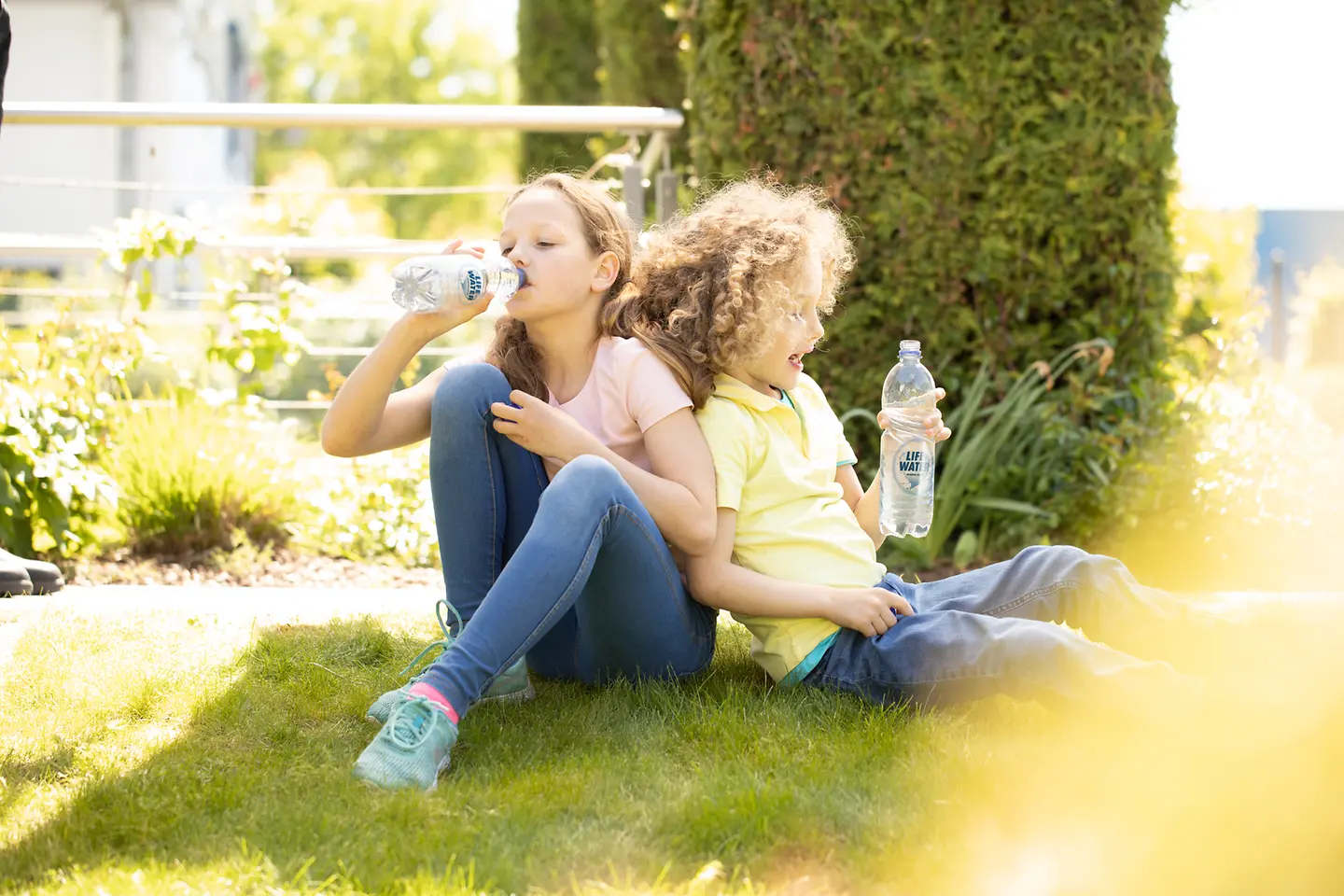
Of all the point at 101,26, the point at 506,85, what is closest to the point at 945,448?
the point at 101,26

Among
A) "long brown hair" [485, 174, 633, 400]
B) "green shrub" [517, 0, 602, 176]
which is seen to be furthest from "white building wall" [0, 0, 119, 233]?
"long brown hair" [485, 174, 633, 400]

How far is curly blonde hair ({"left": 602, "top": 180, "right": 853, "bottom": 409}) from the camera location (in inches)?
98.7

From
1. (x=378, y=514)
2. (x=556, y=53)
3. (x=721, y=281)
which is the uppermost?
(x=556, y=53)

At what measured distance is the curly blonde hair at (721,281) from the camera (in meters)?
2.51

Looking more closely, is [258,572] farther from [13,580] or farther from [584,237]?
[584,237]

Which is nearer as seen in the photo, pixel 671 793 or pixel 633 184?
pixel 671 793

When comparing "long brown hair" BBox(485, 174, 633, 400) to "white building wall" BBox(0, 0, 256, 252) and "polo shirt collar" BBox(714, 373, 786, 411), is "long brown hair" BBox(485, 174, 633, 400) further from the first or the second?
"white building wall" BBox(0, 0, 256, 252)

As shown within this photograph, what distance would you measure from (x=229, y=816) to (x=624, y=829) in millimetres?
609

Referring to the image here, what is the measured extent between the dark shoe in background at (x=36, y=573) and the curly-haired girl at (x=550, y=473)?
5.05 feet

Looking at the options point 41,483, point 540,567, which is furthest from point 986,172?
point 41,483

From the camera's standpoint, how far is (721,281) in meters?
2.54

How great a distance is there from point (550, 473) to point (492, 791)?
0.71m

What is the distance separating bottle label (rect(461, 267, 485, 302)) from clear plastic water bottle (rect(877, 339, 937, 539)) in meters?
0.87

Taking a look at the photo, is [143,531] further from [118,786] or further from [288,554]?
[118,786]
